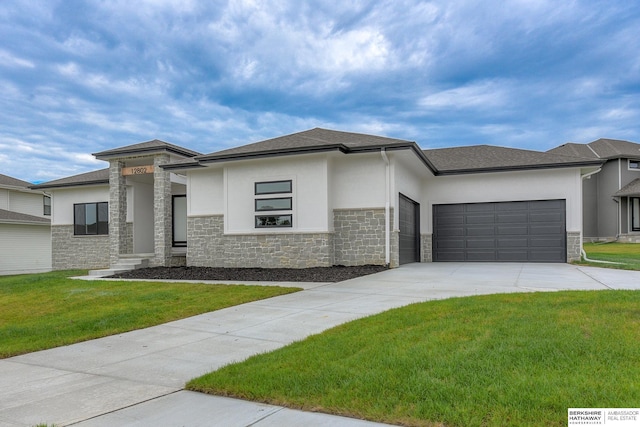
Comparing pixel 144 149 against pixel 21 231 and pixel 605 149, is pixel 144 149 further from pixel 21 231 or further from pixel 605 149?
pixel 605 149

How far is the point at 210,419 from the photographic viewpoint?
329 centimetres

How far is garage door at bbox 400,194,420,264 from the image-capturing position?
16.2 meters

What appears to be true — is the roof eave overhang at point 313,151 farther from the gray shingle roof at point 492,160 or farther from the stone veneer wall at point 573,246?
the stone veneer wall at point 573,246

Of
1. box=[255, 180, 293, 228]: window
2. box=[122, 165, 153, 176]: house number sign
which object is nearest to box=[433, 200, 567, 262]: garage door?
box=[255, 180, 293, 228]: window

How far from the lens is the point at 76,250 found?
21688mm

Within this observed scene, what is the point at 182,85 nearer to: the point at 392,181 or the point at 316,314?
the point at 392,181

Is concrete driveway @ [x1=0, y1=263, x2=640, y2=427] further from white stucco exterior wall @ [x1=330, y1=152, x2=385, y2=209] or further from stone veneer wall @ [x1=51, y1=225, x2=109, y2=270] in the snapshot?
stone veneer wall @ [x1=51, y1=225, x2=109, y2=270]

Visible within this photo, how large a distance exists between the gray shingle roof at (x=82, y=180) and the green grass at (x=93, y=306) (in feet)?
28.9

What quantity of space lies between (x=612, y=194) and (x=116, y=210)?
34411 mm

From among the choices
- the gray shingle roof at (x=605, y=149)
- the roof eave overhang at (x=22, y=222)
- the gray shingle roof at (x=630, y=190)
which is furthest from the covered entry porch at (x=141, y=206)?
the gray shingle roof at (x=630, y=190)

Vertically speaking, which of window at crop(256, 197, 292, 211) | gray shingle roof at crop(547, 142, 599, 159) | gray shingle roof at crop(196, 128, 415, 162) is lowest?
window at crop(256, 197, 292, 211)

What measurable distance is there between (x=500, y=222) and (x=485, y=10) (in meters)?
8.51

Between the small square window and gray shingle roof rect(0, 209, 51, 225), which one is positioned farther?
gray shingle roof rect(0, 209, 51, 225)

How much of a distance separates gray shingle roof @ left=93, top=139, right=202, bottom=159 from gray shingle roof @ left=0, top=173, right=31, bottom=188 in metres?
14.7
